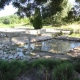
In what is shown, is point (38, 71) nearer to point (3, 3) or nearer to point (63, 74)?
point (63, 74)

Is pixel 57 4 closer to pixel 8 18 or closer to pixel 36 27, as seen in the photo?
pixel 36 27

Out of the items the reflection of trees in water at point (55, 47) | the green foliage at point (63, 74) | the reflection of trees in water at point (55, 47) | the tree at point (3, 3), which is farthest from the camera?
the reflection of trees in water at point (55, 47)

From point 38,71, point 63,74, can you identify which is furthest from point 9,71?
point 63,74

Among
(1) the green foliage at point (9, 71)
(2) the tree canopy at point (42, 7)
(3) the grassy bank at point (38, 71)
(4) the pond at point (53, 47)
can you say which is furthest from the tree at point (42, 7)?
(4) the pond at point (53, 47)

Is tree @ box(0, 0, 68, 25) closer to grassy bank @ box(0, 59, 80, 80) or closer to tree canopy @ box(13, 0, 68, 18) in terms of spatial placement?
tree canopy @ box(13, 0, 68, 18)

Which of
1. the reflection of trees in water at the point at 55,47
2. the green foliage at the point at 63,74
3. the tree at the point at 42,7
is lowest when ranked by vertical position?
the reflection of trees in water at the point at 55,47

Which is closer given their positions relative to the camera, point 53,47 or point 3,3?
point 3,3

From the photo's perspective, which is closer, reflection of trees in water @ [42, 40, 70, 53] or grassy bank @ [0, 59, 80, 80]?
grassy bank @ [0, 59, 80, 80]

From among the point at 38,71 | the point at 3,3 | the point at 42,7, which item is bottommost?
the point at 38,71

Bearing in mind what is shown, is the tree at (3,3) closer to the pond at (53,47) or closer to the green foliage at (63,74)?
the green foliage at (63,74)

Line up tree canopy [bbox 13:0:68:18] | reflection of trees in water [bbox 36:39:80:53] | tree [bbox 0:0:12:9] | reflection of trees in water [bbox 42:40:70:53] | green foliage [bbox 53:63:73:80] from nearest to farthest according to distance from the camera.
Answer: green foliage [bbox 53:63:73:80] → tree [bbox 0:0:12:9] → tree canopy [bbox 13:0:68:18] → reflection of trees in water [bbox 36:39:80:53] → reflection of trees in water [bbox 42:40:70:53]

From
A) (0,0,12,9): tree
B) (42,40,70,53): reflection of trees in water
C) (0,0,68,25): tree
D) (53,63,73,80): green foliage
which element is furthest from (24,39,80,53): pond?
(53,63,73,80): green foliage

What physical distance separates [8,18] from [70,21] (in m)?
52.4

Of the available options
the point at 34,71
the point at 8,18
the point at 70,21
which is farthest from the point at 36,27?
the point at 8,18
